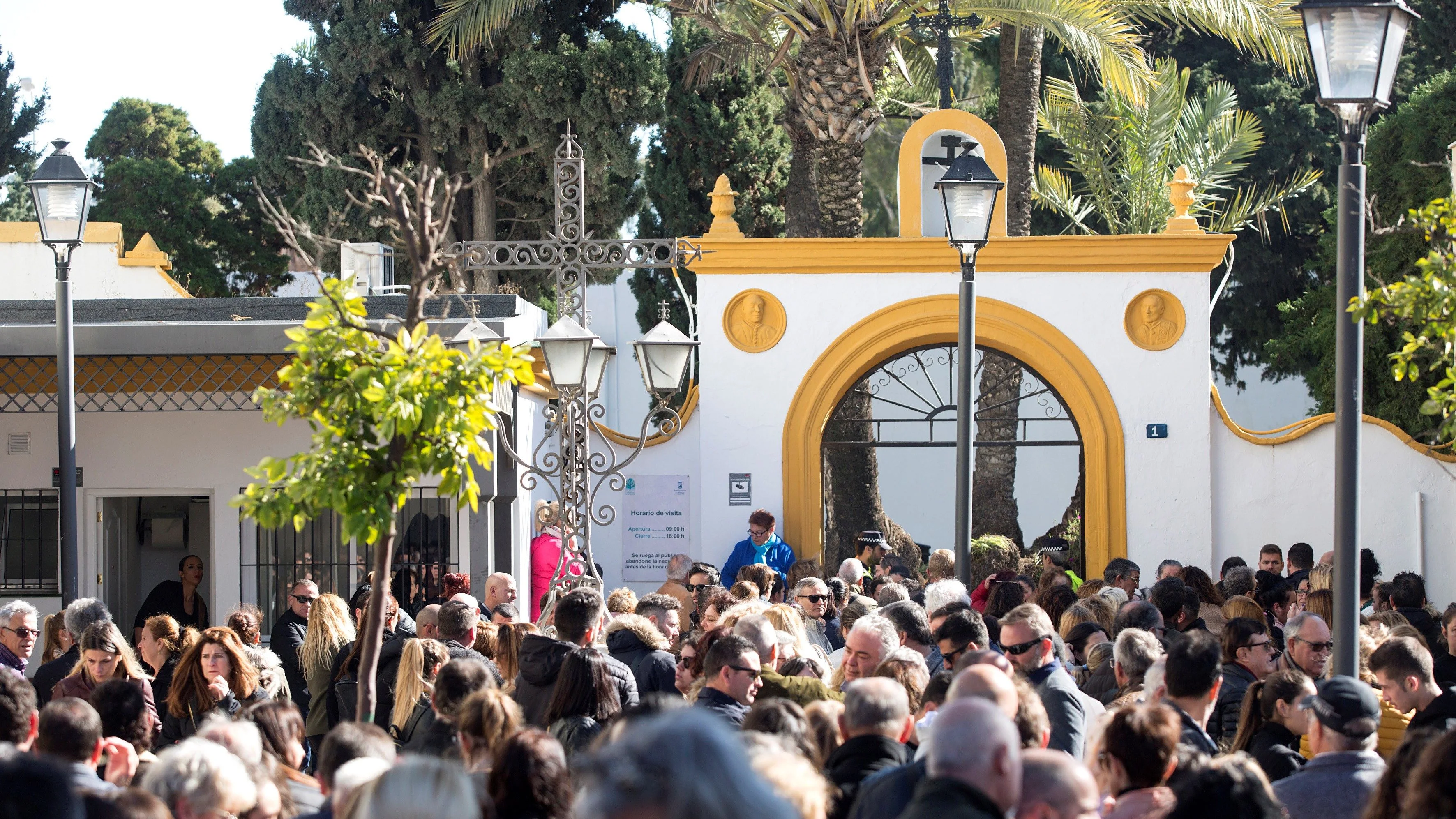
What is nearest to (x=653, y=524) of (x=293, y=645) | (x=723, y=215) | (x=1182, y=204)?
(x=723, y=215)

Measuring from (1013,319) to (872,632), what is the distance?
8.66 m

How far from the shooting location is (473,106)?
20922 mm

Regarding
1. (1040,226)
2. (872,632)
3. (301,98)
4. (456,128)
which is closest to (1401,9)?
(872,632)

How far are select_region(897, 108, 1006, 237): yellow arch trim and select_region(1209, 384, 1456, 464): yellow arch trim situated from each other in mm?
2879

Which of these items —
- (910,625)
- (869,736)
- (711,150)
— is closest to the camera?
(869,736)

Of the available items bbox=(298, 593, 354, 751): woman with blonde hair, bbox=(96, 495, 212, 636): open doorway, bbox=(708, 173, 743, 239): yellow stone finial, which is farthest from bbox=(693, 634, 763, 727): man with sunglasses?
bbox=(96, 495, 212, 636): open doorway

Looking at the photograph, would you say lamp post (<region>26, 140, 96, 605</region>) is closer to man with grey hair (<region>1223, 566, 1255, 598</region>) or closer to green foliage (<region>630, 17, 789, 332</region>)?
man with grey hair (<region>1223, 566, 1255, 598</region>)

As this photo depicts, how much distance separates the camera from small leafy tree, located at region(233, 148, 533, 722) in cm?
537

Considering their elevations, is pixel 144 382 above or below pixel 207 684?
above

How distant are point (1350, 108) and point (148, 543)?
39.9ft

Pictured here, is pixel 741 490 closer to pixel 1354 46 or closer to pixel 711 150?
pixel 711 150

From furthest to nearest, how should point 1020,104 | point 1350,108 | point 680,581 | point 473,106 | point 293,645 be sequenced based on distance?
point 473,106 → point 1020,104 → point 680,581 → point 293,645 → point 1350,108

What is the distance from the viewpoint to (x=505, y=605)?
866 cm

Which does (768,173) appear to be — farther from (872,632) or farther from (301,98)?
(872,632)
